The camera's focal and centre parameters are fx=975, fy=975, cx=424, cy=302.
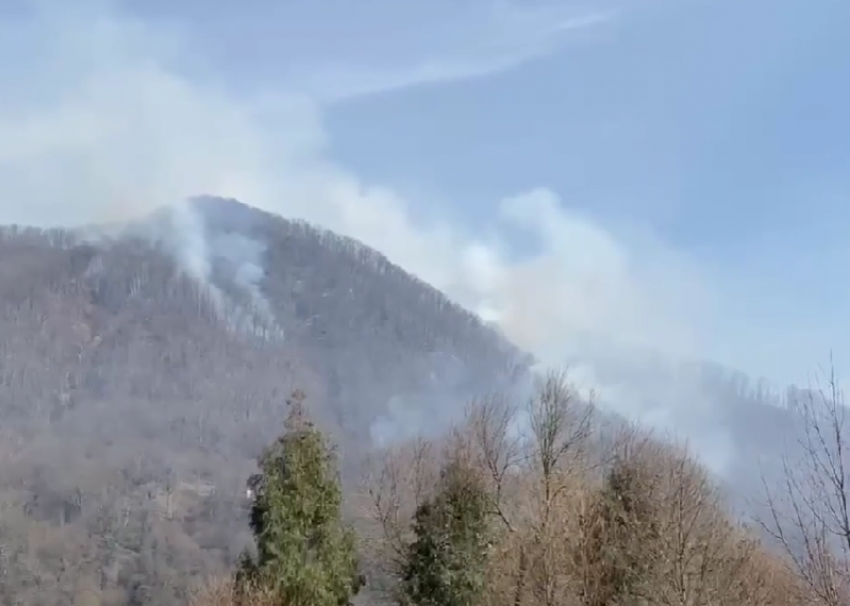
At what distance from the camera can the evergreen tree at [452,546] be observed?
26422mm

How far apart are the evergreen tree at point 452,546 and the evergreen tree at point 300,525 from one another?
7.13ft

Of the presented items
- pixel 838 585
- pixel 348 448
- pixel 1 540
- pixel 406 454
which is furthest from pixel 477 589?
pixel 348 448

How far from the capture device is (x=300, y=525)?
2681cm

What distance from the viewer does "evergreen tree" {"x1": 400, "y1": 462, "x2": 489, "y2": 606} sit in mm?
26422

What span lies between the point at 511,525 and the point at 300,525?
5.81 meters

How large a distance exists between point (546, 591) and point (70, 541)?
83865mm

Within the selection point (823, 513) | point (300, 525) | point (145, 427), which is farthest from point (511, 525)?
point (145, 427)

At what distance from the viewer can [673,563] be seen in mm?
18203

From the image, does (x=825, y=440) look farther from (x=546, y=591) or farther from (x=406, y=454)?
(x=406, y=454)

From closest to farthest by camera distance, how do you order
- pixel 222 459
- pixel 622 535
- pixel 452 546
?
pixel 622 535 → pixel 452 546 → pixel 222 459

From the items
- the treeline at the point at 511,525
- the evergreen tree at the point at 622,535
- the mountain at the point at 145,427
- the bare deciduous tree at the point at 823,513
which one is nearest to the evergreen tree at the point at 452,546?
the treeline at the point at 511,525

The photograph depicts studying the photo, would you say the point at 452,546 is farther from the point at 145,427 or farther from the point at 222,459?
the point at 145,427

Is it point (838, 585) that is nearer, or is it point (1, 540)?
point (838, 585)

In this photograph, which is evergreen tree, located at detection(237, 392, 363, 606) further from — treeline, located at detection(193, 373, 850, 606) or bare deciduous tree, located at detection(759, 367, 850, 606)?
bare deciduous tree, located at detection(759, 367, 850, 606)
